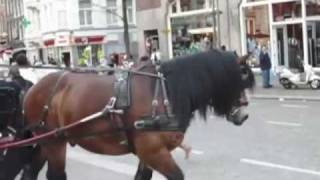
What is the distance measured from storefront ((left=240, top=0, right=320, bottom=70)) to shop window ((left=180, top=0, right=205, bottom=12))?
136 inches

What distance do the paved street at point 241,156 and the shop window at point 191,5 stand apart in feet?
65.2

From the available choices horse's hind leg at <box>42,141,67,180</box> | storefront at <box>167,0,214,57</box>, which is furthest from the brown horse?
storefront at <box>167,0,214,57</box>

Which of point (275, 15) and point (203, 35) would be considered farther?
point (203, 35)

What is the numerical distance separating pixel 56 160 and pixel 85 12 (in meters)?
55.7

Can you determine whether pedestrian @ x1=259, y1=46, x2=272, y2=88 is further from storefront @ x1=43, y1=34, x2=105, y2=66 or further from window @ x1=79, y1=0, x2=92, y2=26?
window @ x1=79, y1=0, x2=92, y2=26

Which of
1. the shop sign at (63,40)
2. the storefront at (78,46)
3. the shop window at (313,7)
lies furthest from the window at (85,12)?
the shop window at (313,7)

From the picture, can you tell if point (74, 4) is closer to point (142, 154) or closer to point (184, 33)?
point (184, 33)

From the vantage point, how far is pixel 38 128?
7.05 m

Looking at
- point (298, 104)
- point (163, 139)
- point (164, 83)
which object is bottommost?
point (298, 104)

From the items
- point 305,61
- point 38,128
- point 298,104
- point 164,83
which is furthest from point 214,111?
point 305,61

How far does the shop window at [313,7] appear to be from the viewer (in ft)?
95.7

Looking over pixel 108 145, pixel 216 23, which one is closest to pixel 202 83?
pixel 108 145

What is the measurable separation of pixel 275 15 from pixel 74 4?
32901 mm

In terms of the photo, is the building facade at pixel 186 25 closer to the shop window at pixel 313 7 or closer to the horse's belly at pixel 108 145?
the shop window at pixel 313 7
